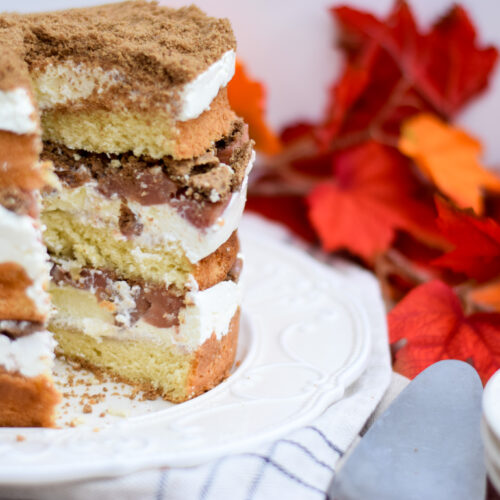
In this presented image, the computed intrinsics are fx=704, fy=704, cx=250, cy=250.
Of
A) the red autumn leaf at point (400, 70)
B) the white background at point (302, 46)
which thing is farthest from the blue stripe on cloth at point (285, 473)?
the white background at point (302, 46)

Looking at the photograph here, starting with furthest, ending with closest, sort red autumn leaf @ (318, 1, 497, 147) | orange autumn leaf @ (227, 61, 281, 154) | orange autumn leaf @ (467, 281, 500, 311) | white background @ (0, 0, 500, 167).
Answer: white background @ (0, 0, 500, 167)
red autumn leaf @ (318, 1, 497, 147)
orange autumn leaf @ (227, 61, 281, 154)
orange autumn leaf @ (467, 281, 500, 311)

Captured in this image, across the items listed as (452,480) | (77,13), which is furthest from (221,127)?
(452,480)

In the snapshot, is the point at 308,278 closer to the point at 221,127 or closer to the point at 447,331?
the point at 447,331

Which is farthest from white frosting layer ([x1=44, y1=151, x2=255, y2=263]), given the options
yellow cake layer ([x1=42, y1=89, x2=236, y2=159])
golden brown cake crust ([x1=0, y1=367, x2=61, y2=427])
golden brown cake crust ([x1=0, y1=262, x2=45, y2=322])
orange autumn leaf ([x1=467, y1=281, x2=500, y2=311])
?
orange autumn leaf ([x1=467, y1=281, x2=500, y2=311])

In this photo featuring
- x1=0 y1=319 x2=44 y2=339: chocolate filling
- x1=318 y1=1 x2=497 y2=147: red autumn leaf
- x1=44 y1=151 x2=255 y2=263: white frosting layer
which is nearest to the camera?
x1=0 y1=319 x2=44 y2=339: chocolate filling

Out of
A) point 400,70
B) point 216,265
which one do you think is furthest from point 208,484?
point 400,70

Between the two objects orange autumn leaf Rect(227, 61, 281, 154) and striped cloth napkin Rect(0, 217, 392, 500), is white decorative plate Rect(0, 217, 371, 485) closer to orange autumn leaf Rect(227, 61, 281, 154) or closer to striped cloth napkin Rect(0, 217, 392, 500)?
striped cloth napkin Rect(0, 217, 392, 500)
